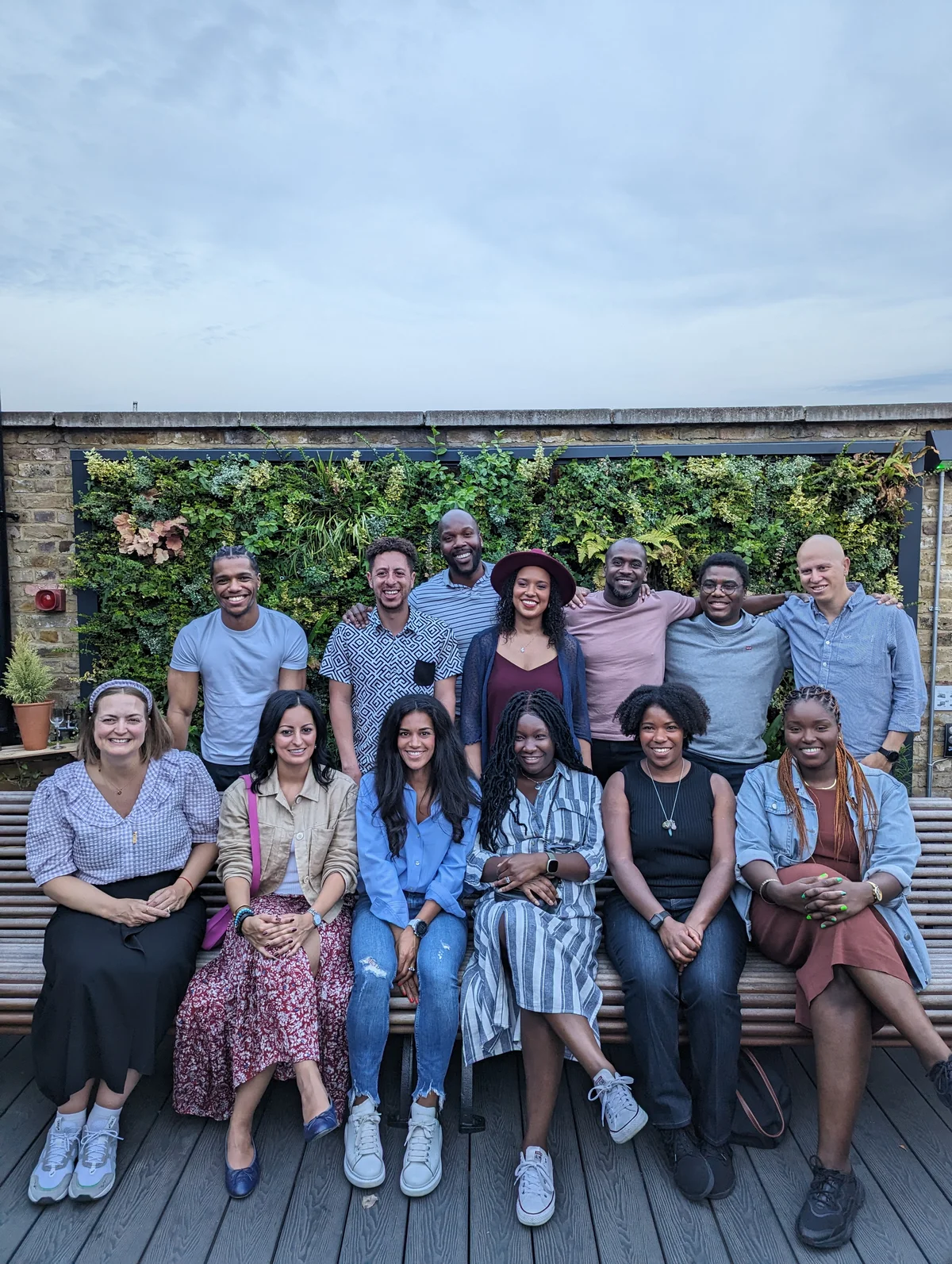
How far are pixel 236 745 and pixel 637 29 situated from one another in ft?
16.4

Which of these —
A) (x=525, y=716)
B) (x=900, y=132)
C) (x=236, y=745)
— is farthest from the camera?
(x=900, y=132)

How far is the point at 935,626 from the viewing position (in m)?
4.55

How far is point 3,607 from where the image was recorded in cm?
479

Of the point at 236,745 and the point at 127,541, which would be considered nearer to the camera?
the point at 236,745

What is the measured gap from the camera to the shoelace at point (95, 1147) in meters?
2.23

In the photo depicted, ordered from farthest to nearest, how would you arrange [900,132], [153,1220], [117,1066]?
[900,132]
[117,1066]
[153,1220]

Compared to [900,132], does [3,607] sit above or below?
below

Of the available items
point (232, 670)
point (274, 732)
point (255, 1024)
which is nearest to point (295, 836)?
point (274, 732)

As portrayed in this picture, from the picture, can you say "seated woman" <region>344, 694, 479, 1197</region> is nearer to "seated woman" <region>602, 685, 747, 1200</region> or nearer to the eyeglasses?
"seated woman" <region>602, 685, 747, 1200</region>

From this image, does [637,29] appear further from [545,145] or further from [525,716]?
[525,716]

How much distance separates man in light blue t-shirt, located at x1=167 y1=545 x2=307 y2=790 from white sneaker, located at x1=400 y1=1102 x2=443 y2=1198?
4.88 feet

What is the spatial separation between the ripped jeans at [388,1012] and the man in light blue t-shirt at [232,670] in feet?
3.62

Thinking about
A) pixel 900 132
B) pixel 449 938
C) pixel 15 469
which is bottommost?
pixel 449 938

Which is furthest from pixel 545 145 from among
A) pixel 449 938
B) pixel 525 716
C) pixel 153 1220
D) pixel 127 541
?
pixel 153 1220
